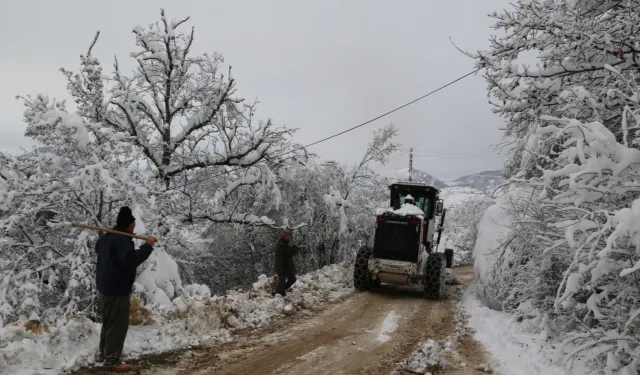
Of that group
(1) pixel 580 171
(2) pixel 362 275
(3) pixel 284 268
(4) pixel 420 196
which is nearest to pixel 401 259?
(2) pixel 362 275

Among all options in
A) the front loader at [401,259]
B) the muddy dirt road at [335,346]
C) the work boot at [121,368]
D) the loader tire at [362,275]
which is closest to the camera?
the work boot at [121,368]

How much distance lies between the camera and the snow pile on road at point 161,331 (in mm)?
4906

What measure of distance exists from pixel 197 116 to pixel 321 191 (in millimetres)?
6261

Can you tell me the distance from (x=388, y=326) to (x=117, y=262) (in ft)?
16.5

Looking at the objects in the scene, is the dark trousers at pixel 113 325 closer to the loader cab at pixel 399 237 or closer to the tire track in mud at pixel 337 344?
the tire track in mud at pixel 337 344

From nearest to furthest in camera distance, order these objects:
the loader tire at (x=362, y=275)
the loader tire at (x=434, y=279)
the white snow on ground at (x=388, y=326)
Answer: the white snow on ground at (x=388, y=326) → the loader tire at (x=434, y=279) → the loader tire at (x=362, y=275)

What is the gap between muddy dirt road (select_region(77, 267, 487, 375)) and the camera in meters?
5.65

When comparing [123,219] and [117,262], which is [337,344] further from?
[123,219]

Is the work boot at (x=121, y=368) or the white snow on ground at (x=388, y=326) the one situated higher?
the work boot at (x=121, y=368)

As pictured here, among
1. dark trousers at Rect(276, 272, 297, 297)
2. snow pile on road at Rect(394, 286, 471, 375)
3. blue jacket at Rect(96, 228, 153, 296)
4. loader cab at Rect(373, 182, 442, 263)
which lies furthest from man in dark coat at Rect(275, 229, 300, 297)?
blue jacket at Rect(96, 228, 153, 296)

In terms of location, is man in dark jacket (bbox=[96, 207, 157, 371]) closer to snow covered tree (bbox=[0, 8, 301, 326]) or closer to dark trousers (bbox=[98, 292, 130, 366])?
dark trousers (bbox=[98, 292, 130, 366])

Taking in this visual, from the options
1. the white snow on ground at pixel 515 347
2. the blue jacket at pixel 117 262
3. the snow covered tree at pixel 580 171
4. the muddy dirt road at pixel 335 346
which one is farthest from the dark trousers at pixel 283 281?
the blue jacket at pixel 117 262

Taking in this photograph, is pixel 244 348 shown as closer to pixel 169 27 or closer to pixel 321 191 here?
pixel 169 27

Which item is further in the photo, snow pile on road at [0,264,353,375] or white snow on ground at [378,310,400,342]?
white snow on ground at [378,310,400,342]
